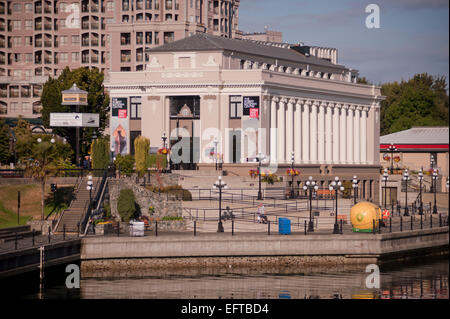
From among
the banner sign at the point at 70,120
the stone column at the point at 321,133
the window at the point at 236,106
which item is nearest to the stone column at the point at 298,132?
the stone column at the point at 321,133

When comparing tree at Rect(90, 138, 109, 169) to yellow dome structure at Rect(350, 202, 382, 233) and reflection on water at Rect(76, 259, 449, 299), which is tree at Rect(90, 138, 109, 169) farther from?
reflection on water at Rect(76, 259, 449, 299)

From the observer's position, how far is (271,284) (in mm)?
72375

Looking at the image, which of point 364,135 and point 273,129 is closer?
point 273,129

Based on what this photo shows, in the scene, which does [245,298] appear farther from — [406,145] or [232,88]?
[406,145]

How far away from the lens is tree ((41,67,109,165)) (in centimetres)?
14575

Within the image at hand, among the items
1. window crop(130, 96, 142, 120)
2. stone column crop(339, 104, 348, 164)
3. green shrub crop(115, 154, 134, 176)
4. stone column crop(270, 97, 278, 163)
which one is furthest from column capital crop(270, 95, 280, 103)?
green shrub crop(115, 154, 134, 176)

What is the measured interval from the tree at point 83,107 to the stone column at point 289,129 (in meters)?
27.6

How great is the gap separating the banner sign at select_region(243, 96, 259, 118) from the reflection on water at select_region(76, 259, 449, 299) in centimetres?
4816

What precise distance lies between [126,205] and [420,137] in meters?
54.7

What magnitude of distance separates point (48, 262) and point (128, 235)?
1272 centimetres

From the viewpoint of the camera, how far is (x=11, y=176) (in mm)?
98188

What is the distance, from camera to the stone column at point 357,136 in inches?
6112

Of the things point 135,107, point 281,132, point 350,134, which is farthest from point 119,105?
point 350,134

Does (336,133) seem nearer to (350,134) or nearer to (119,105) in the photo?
A: (350,134)
